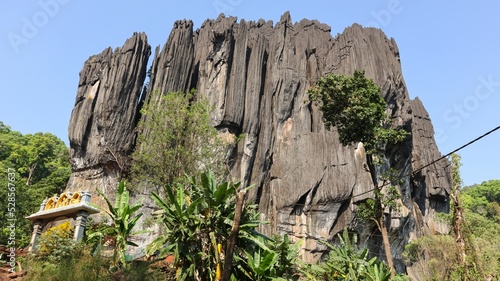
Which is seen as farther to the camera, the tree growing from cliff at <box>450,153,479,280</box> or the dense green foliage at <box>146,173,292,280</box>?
the tree growing from cliff at <box>450,153,479,280</box>

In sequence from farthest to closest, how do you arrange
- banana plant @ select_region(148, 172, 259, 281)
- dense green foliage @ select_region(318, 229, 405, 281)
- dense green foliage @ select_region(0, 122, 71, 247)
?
dense green foliage @ select_region(0, 122, 71, 247) < dense green foliage @ select_region(318, 229, 405, 281) < banana plant @ select_region(148, 172, 259, 281)

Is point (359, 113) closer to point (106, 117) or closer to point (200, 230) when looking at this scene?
point (200, 230)

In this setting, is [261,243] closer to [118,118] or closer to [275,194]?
[275,194]

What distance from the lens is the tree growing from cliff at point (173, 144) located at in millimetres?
14438

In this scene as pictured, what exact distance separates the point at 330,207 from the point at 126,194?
55.3 feet

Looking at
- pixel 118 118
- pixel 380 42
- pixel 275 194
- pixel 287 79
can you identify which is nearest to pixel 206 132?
pixel 275 194

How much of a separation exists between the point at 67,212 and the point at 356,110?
32.7ft

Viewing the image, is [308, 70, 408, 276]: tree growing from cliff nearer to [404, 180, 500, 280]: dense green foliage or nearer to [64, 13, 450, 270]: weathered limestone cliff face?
[404, 180, 500, 280]: dense green foliage

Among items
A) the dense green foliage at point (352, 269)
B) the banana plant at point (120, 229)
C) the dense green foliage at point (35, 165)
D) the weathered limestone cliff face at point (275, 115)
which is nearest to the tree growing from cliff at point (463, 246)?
the dense green foliage at point (352, 269)

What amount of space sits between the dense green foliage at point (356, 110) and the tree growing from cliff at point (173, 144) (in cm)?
485

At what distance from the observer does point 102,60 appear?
29.5m

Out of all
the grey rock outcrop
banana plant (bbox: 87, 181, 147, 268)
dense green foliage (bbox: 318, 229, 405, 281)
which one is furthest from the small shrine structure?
the grey rock outcrop

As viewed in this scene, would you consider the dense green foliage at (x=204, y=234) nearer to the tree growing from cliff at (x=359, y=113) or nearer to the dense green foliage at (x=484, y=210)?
the tree growing from cliff at (x=359, y=113)

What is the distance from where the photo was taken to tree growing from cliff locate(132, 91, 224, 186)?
47.4 ft
